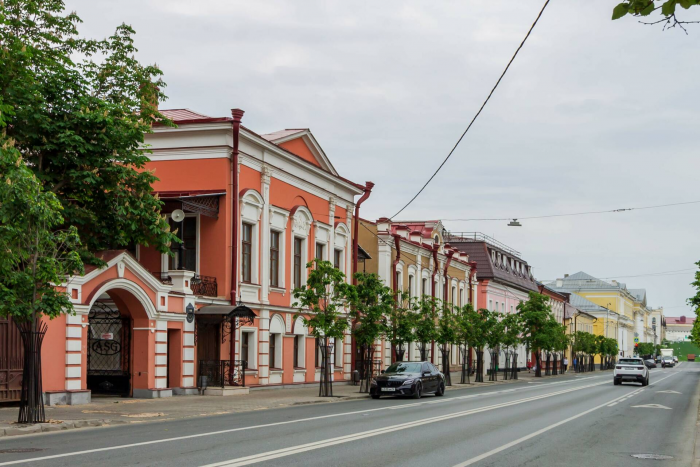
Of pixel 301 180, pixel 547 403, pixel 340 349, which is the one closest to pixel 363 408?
pixel 547 403

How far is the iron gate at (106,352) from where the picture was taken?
87.9 ft

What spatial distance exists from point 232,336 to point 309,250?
26.0 feet

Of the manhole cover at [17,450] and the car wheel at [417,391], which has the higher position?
the manhole cover at [17,450]

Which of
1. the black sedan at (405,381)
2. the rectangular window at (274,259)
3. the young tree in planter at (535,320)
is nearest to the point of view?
the black sedan at (405,381)

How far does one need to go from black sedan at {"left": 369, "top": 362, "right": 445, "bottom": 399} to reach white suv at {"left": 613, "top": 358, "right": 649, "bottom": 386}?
19.6 meters

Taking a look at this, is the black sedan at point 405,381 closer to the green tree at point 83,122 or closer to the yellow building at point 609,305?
the green tree at point 83,122

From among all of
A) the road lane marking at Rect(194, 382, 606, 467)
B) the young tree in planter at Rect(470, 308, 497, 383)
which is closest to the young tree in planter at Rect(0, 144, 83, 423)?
the road lane marking at Rect(194, 382, 606, 467)

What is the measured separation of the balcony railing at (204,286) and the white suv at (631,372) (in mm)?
25566

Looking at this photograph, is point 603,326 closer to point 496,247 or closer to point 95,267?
point 496,247

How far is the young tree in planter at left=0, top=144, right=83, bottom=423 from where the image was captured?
15.7 meters

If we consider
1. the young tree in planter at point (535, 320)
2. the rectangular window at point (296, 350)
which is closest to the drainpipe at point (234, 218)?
the rectangular window at point (296, 350)

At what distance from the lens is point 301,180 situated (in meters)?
36.2

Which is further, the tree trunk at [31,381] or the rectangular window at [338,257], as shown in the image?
the rectangular window at [338,257]

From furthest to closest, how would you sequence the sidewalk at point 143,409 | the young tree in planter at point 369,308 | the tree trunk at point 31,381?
1. the young tree in planter at point 369,308
2. the sidewalk at point 143,409
3. the tree trunk at point 31,381
